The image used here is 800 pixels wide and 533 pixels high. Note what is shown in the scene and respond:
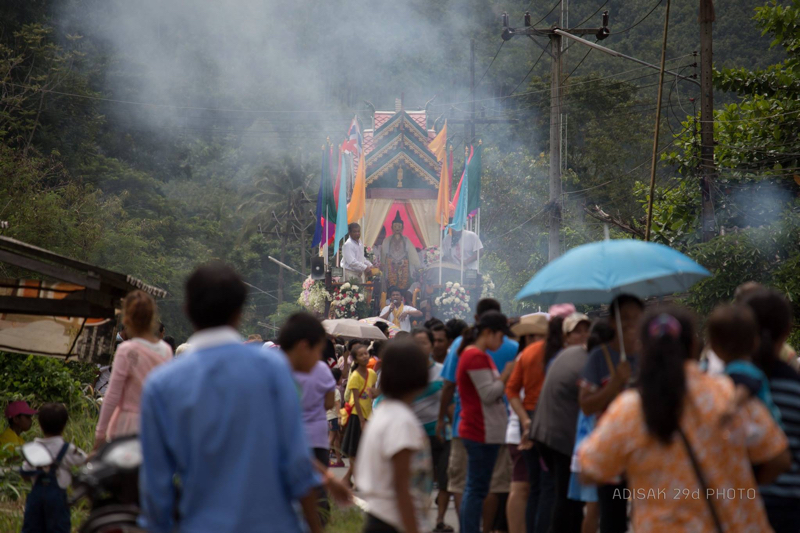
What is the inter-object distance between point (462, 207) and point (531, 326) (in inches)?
517

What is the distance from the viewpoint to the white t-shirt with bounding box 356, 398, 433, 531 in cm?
378

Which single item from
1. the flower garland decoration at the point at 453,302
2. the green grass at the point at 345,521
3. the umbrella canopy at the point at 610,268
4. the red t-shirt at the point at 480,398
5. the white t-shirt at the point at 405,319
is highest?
the flower garland decoration at the point at 453,302

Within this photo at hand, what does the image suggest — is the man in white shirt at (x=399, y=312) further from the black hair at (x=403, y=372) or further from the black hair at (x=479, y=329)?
the black hair at (x=403, y=372)

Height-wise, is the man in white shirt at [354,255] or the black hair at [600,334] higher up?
the man in white shirt at [354,255]

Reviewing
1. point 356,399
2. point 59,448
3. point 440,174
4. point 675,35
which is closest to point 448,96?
point 675,35

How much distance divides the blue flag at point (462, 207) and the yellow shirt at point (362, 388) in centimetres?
982

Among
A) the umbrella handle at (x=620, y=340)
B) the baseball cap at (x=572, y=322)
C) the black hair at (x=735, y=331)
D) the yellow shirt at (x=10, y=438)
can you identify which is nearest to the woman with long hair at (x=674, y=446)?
the black hair at (x=735, y=331)

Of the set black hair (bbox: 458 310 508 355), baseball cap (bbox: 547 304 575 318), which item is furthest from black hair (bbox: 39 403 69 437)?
baseball cap (bbox: 547 304 575 318)

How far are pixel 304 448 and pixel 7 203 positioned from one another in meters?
20.2

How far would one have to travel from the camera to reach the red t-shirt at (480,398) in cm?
648

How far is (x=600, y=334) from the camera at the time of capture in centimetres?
537

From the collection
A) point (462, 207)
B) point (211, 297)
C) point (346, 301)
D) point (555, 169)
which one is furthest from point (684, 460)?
point (555, 169)

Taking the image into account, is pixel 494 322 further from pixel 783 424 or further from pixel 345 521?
pixel 783 424

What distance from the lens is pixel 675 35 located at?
49562 millimetres
